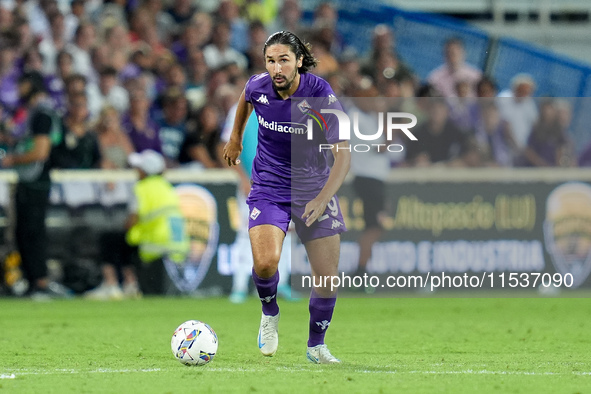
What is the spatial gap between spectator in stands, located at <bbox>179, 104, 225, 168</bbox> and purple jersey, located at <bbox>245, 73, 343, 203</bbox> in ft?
22.2

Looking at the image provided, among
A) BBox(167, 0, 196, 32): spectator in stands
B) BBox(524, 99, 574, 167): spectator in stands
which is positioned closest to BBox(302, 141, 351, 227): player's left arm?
BBox(524, 99, 574, 167): spectator in stands

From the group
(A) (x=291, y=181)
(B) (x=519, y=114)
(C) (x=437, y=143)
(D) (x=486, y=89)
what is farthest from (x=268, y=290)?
(D) (x=486, y=89)

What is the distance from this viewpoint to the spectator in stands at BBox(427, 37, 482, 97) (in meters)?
16.3

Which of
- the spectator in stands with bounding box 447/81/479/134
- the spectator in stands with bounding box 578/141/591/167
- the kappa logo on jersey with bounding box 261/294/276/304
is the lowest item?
the kappa logo on jersey with bounding box 261/294/276/304

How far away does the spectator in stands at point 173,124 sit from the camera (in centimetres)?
1466

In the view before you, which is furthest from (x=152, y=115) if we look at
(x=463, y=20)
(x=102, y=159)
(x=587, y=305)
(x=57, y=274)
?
(x=463, y=20)

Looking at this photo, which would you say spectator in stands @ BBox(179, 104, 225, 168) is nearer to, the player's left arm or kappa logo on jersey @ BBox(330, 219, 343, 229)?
kappa logo on jersey @ BBox(330, 219, 343, 229)

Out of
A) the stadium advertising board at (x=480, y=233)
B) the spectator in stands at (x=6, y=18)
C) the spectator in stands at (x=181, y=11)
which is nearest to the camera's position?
the stadium advertising board at (x=480, y=233)

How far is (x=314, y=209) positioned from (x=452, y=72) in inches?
383

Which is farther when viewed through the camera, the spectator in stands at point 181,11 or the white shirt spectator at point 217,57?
the spectator in stands at point 181,11

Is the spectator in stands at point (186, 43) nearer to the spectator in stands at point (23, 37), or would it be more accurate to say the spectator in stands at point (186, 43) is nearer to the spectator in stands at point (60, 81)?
the spectator in stands at point (60, 81)

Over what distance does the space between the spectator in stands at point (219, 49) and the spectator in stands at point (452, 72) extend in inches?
115

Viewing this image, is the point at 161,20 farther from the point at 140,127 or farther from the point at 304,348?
the point at 304,348

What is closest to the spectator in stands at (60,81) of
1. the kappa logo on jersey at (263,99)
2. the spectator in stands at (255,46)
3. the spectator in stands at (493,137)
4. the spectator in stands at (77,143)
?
the spectator in stands at (77,143)
